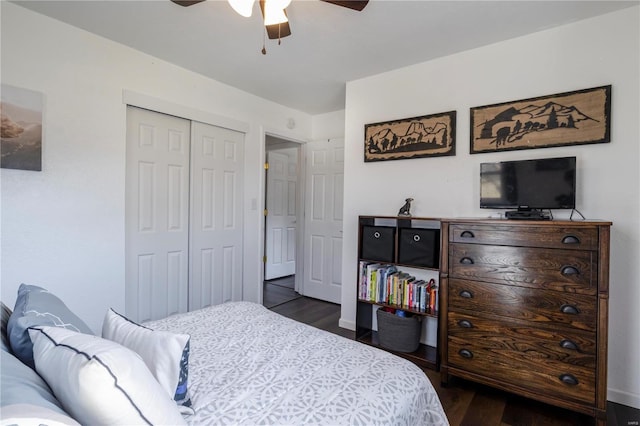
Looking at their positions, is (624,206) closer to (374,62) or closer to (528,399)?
(528,399)

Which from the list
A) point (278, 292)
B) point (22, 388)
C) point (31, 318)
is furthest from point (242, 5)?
point (278, 292)

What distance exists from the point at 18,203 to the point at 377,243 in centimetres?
261

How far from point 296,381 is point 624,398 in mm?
2241

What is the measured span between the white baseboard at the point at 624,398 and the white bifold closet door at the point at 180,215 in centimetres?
317

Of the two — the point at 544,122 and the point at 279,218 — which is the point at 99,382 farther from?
the point at 279,218

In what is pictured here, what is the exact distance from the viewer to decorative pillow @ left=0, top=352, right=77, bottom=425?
571 millimetres

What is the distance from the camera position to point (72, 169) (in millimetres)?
2252

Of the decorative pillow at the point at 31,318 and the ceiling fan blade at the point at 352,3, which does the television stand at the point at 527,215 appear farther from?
the decorative pillow at the point at 31,318

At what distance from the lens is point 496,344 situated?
6.41 ft

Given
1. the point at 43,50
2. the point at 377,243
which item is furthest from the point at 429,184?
the point at 43,50

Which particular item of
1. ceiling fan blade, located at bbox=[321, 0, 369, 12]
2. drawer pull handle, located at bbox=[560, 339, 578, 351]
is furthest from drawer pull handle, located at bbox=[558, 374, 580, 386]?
ceiling fan blade, located at bbox=[321, 0, 369, 12]

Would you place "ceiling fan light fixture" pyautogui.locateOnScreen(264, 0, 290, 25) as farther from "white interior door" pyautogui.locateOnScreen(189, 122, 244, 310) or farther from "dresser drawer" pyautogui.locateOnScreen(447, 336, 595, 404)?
"dresser drawer" pyautogui.locateOnScreen(447, 336, 595, 404)

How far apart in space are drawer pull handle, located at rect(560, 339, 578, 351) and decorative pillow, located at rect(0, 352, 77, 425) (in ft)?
7.37

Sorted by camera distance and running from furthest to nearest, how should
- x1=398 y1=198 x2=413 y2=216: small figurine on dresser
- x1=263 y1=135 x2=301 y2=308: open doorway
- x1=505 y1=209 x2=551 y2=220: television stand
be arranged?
x1=263 y1=135 x2=301 y2=308: open doorway
x1=398 y1=198 x2=413 y2=216: small figurine on dresser
x1=505 y1=209 x2=551 y2=220: television stand
